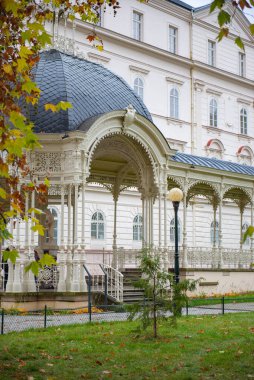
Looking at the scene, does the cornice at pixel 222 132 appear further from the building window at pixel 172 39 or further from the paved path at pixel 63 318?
the paved path at pixel 63 318

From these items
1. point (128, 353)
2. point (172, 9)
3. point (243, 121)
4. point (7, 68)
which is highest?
point (172, 9)

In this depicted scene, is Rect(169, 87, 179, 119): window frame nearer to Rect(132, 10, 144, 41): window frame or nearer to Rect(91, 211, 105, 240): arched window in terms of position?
Rect(132, 10, 144, 41): window frame

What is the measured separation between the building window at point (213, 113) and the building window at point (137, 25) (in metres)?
7.20

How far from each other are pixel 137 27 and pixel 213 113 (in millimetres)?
8004

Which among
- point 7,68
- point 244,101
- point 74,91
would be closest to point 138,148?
point 74,91

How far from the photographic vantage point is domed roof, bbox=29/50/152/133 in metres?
20.2

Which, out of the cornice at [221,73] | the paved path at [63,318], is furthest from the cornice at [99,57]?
the paved path at [63,318]

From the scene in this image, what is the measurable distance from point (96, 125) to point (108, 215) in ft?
58.8

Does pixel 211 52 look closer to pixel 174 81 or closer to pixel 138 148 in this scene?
pixel 174 81

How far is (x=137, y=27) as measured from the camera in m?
41.8

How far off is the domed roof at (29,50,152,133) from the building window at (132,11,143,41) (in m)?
18.9

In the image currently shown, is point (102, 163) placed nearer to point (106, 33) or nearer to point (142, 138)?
point (142, 138)

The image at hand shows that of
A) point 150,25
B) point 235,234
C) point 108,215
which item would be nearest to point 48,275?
point 108,215

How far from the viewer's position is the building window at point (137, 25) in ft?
136
